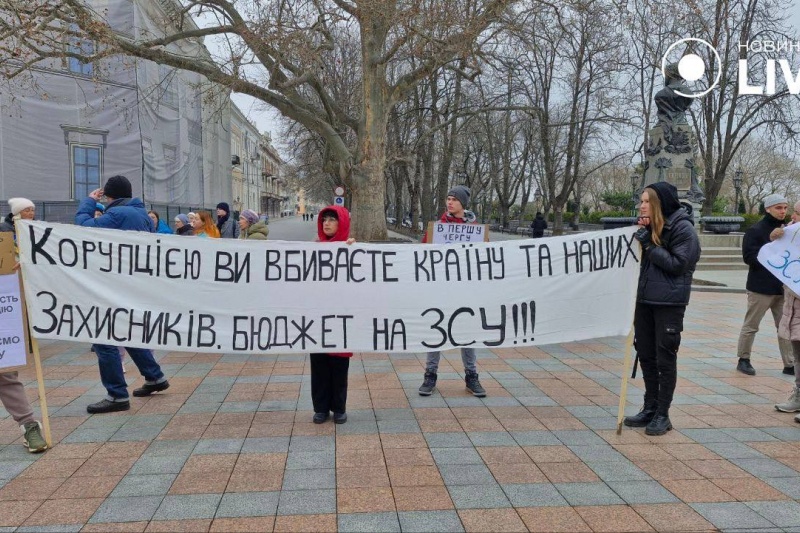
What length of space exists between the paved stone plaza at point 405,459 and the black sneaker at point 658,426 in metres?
0.07

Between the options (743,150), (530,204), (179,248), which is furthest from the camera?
(530,204)

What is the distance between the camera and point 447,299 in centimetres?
498

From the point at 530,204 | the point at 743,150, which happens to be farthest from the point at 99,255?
the point at 530,204

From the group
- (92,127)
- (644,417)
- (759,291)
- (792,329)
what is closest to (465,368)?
(644,417)

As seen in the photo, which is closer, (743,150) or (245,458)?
(245,458)

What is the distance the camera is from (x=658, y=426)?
4.67m

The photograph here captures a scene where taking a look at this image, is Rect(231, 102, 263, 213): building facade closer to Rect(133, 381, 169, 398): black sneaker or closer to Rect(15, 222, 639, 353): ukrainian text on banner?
Rect(133, 381, 169, 398): black sneaker

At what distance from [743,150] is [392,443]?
6794 cm

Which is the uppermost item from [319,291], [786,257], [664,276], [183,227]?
[183,227]

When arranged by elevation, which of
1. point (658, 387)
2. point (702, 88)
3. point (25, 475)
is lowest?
point (25, 475)

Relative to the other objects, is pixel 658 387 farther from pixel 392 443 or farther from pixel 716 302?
pixel 716 302

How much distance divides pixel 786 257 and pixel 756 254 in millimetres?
1264

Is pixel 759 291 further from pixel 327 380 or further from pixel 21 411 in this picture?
pixel 21 411

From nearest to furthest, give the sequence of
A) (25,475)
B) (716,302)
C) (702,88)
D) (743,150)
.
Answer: (25,475), (716,302), (702,88), (743,150)
